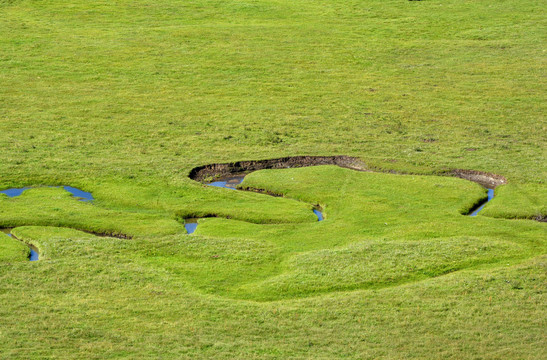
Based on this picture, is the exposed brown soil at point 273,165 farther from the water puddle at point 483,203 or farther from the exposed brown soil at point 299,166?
the water puddle at point 483,203

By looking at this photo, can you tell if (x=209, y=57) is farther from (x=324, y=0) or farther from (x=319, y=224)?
(x=319, y=224)

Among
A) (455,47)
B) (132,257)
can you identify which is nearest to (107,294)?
(132,257)

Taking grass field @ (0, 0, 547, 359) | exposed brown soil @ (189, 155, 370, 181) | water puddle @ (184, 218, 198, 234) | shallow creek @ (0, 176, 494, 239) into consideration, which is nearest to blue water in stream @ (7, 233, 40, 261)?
shallow creek @ (0, 176, 494, 239)

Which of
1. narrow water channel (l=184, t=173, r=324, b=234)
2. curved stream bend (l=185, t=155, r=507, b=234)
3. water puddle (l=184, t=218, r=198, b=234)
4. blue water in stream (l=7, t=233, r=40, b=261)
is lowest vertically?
narrow water channel (l=184, t=173, r=324, b=234)

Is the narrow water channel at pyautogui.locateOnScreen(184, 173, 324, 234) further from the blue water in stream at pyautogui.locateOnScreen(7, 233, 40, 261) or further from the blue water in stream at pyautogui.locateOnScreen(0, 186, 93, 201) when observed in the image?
the blue water in stream at pyautogui.locateOnScreen(7, 233, 40, 261)

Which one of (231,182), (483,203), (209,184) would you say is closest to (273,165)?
(231,182)

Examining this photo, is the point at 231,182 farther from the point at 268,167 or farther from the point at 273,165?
the point at 273,165
